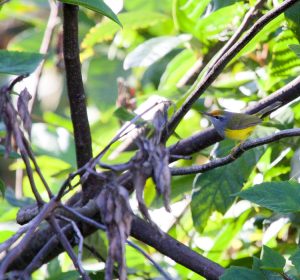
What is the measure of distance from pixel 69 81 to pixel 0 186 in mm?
203

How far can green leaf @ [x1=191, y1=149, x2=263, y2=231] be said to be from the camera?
4.38ft

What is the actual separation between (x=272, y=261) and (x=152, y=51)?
0.76 meters

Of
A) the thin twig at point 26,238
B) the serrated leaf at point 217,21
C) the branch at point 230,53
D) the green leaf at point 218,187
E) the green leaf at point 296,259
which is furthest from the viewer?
the serrated leaf at point 217,21

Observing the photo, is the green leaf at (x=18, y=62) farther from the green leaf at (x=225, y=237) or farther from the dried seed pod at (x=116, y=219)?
the green leaf at (x=225, y=237)

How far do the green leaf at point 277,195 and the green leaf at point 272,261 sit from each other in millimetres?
A: 69

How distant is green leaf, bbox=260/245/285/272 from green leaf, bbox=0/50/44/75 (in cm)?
40

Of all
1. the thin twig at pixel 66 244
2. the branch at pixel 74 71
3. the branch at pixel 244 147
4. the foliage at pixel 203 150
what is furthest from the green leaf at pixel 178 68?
the thin twig at pixel 66 244

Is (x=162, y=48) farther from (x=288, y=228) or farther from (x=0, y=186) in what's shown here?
(x=0, y=186)

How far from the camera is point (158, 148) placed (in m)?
0.69

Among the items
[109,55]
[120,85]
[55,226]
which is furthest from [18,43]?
[55,226]

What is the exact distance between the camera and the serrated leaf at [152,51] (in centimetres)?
159

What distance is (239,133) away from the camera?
1.72 m

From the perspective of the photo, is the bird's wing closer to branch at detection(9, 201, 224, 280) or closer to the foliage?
the foliage

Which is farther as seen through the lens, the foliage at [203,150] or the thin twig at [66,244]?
the foliage at [203,150]
